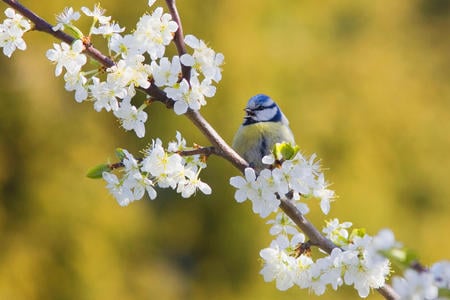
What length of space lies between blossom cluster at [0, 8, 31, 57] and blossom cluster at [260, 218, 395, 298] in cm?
51

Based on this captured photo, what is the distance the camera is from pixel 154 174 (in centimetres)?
119

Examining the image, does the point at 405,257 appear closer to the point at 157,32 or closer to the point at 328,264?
the point at 328,264

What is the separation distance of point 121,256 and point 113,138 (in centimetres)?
62

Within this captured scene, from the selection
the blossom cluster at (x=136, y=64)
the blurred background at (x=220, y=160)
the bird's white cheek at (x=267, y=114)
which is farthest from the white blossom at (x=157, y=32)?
the blurred background at (x=220, y=160)

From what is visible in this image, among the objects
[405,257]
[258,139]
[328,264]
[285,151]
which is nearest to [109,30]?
[285,151]

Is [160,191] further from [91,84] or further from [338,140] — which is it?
[91,84]

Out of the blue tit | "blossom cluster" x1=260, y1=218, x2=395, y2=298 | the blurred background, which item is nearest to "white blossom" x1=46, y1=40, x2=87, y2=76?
"blossom cluster" x1=260, y1=218, x2=395, y2=298

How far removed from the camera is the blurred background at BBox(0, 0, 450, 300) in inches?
149

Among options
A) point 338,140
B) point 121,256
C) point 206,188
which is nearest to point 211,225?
point 121,256

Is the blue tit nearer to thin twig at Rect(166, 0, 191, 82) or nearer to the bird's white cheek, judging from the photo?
the bird's white cheek

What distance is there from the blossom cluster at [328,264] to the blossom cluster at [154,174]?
154 mm

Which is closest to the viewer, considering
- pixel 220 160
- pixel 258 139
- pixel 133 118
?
pixel 133 118

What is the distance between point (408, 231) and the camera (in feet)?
14.2

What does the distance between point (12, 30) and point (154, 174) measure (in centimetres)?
32
